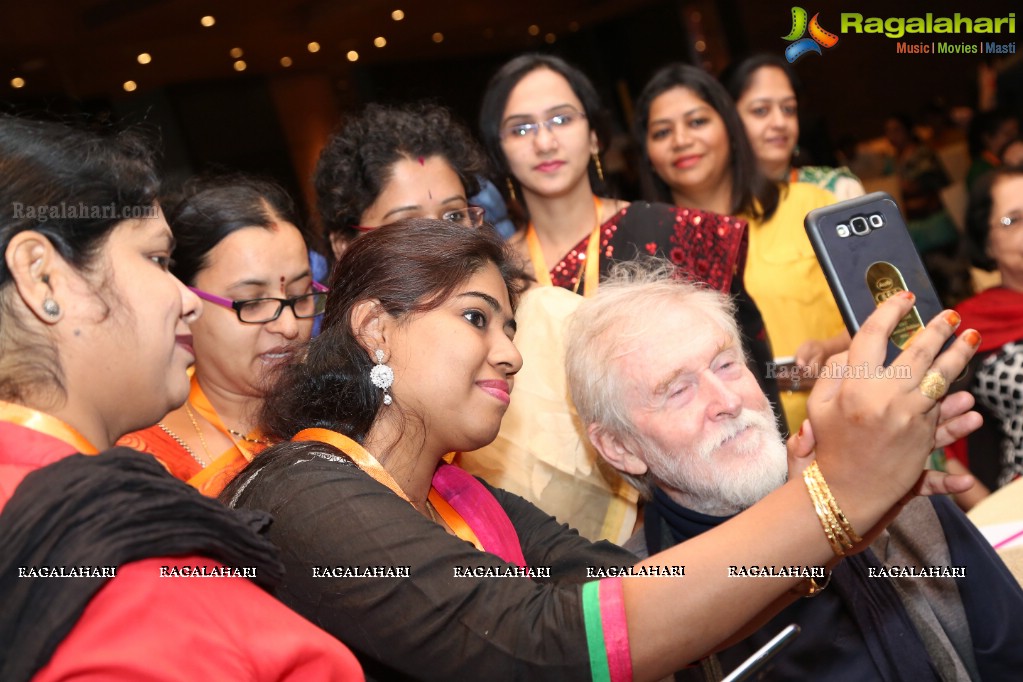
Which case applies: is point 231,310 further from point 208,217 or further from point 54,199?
point 54,199

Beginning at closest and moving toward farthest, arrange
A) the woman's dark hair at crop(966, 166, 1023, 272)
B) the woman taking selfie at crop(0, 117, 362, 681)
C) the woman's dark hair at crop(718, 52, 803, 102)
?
the woman taking selfie at crop(0, 117, 362, 681) < the woman's dark hair at crop(966, 166, 1023, 272) < the woman's dark hair at crop(718, 52, 803, 102)

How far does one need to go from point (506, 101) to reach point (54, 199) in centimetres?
189

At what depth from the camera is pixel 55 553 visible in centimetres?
85

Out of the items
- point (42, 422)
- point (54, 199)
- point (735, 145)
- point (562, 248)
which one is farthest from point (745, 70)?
point (42, 422)

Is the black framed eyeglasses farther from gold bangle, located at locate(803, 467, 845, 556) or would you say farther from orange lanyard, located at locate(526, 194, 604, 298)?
gold bangle, located at locate(803, 467, 845, 556)

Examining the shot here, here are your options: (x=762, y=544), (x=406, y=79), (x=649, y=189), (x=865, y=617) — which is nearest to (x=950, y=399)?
(x=762, y=544)

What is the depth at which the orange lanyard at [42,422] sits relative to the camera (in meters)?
0.97

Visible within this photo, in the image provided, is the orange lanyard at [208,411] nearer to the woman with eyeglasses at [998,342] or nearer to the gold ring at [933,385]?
the gold ring at [933,385]

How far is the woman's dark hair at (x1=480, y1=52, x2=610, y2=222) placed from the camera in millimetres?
2783

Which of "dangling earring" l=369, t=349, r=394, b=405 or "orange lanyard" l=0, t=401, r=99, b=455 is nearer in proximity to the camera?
"orange lanyard" l=0, t=401, r=99, b=455

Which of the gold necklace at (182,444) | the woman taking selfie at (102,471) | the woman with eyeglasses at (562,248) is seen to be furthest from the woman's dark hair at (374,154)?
the woman taking selfie at (102,471)

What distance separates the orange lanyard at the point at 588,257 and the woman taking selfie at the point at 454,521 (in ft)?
3.48

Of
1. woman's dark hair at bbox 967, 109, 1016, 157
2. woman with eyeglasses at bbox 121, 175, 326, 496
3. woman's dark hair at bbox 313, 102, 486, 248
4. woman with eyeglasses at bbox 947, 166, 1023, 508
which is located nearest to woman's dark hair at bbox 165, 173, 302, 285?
woman with eyeglasses at bbox 121, 175, 326, 496

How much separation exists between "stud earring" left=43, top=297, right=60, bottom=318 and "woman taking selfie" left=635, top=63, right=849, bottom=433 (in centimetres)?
237
